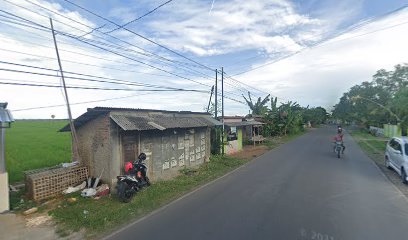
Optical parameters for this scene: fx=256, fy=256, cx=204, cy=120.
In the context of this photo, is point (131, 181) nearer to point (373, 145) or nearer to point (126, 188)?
point (126, 188)

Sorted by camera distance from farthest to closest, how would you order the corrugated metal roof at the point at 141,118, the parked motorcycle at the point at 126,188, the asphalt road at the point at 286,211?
the corrugated metal roof at the point at 141,118
the parked motorcycle at the point at 126,188
the asphalt road at the point at 286,211

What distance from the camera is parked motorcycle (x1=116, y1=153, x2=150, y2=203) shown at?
8.51 meters

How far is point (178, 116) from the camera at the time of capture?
1485 cm

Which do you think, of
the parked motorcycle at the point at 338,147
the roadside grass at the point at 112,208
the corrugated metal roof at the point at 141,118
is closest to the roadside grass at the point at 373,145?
the parked motorcycle at the point at 338,147

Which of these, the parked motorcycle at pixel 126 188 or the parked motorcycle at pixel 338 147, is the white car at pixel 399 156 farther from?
the parked motorcycle at pixel 126 188

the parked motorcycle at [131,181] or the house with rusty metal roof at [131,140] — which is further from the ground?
the house with rusty metal roof at [131,140]

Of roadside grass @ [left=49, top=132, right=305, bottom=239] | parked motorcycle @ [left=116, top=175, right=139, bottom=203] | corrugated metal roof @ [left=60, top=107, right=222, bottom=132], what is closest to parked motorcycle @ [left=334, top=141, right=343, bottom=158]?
corrugated metal roof @ [left=60, top=107, right=222, bottom=132]

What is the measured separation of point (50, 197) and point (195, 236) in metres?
6.40

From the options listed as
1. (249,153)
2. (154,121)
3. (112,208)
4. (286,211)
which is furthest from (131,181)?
(249,153)

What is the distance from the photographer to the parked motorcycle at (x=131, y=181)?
8508mm

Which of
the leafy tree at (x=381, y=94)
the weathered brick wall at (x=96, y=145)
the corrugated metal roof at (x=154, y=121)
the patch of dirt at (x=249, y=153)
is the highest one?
the leafy tree at (x=381, y=94)

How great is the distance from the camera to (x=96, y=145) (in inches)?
417

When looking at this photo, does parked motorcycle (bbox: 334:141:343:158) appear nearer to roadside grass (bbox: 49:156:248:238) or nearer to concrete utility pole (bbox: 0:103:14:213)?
roadside grass (bbox: 49:156:248:238)

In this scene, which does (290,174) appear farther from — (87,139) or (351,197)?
(87,139)
